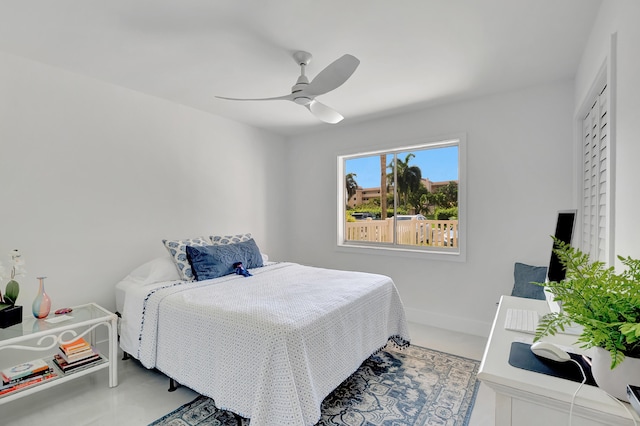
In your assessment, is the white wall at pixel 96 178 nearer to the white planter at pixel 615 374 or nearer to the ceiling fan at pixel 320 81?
the ceiling fan at pixel 320 81

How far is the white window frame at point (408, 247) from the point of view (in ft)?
11.0

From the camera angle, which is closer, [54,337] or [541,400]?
[541,400]

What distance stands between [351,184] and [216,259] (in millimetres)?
2196

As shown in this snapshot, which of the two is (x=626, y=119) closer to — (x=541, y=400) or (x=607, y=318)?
(x=607, y=318)

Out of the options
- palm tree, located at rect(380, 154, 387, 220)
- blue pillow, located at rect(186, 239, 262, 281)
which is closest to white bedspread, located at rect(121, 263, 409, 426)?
blue pillow, located at rect(186, 239, 262, 281)

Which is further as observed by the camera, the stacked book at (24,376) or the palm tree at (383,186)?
the palm tree at (383,186)

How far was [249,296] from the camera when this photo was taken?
2295 millimetres

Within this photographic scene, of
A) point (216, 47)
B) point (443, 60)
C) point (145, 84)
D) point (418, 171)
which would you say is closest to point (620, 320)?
point (443, 60)

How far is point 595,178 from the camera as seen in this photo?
7.23 feet

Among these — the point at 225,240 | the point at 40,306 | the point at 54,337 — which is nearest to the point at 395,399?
the point at 225,240

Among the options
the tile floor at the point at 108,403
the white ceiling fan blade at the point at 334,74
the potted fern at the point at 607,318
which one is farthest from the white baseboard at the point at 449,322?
the white ceiling fan blade at the point at 334,74

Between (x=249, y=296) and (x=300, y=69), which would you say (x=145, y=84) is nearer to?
(x=300, y=69)

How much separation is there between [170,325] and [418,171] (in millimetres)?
3036

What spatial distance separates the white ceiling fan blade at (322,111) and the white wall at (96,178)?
172 cm
